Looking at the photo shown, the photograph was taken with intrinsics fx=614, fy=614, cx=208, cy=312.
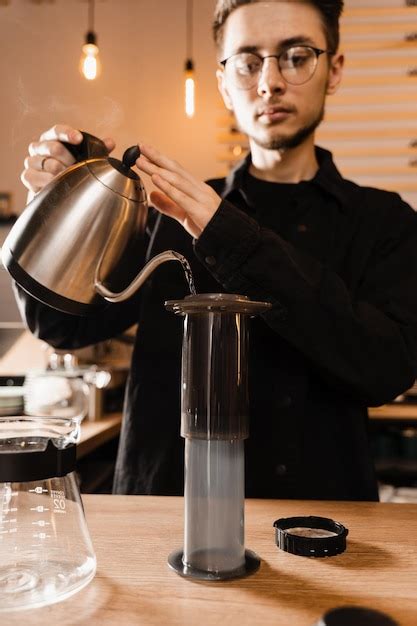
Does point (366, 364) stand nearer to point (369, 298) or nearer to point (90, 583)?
point (369, 298)

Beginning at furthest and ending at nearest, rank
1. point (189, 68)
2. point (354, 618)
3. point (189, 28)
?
point (189, 28)
point (189, 68)
point (354, 618)

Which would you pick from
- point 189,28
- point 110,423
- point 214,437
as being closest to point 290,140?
point 214,437

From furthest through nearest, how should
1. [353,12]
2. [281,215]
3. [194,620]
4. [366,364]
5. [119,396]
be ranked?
[353,12], [119,396], [281,215], [366,364], [194,620]

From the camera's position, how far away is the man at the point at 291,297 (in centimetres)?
108

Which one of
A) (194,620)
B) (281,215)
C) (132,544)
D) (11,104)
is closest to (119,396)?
(281,215)

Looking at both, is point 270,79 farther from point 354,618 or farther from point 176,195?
point 354,618

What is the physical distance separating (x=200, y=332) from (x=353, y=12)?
287 cm

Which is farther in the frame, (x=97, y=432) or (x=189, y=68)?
(x=189, y=68)

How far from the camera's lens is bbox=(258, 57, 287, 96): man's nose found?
1232 millimetres

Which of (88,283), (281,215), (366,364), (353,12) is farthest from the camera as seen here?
(353,12)

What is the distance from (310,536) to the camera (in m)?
0.79

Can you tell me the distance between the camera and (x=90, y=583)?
652 mm

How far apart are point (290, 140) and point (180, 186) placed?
0.44m

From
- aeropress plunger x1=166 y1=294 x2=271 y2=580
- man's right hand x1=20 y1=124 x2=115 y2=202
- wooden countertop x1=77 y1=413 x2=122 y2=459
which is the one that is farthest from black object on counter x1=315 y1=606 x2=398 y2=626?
wooden countertop x1=77 y1=413 x2=122 y2=459
